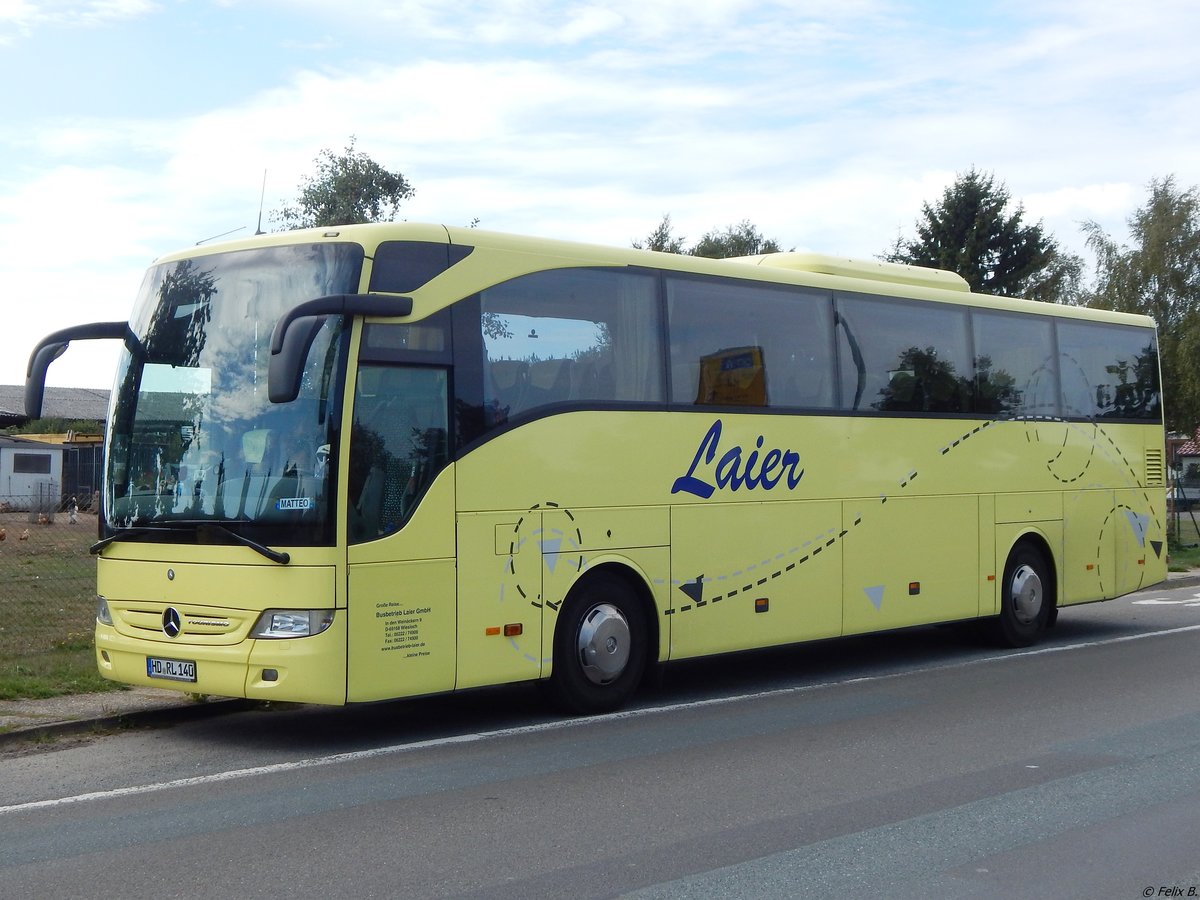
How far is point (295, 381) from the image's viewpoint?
8.08 metres

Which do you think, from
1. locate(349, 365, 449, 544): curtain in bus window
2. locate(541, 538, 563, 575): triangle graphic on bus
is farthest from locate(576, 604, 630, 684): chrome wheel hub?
locate(349, 365, 449, 544): curtain in bus window

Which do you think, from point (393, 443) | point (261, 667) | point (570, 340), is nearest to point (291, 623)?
point (261, 667)

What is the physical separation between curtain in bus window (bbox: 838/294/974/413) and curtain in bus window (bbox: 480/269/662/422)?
271cm

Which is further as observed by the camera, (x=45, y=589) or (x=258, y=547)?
(x=45, y=589)

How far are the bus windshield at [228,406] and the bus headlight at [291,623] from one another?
46 cm

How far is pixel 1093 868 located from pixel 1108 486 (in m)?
10.8

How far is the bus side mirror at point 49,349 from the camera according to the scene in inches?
376

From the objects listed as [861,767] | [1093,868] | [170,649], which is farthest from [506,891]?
[170,649]

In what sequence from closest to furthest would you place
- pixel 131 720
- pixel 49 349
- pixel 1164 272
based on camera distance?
1. pixel 49 349
2. pixel 131 720
3. pixel 1164 272

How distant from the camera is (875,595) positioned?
42.9 feet

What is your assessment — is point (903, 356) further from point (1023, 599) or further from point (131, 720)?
point (131, 720)

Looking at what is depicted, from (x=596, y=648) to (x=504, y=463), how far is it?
5.46 ft

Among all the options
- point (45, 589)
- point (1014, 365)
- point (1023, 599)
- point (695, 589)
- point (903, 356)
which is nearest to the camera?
point (695, 589)

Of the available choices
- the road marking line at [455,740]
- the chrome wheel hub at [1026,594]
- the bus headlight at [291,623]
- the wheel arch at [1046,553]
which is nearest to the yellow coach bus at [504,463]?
the bus headlight at [291,623]
